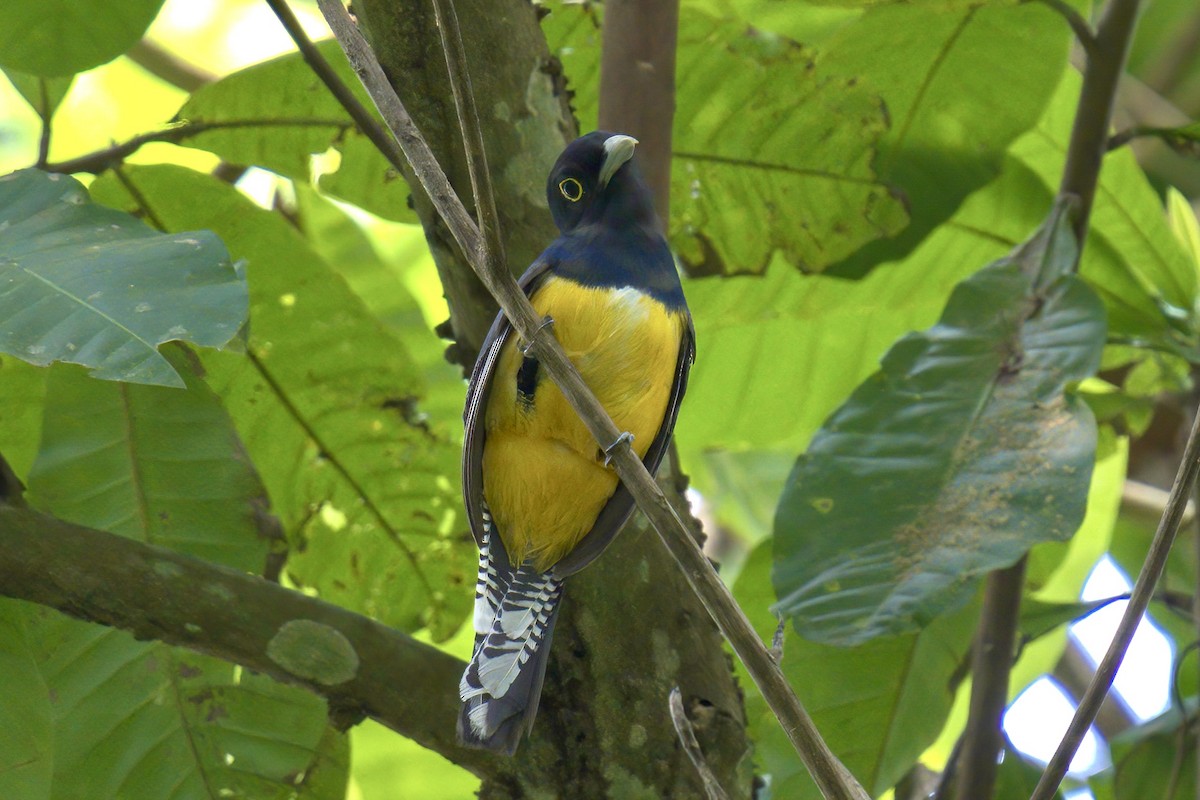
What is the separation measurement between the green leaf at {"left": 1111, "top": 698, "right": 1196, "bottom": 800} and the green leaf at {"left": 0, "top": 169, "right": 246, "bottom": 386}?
6.98 ft

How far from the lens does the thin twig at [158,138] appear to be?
261 centimetres

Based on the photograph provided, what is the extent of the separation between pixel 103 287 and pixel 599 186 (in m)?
0.95

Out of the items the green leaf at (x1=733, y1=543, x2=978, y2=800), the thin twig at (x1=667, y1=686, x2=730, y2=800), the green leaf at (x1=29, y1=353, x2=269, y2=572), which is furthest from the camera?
the green leaf at (x1=733, y1=543, x2=978, y2=800)

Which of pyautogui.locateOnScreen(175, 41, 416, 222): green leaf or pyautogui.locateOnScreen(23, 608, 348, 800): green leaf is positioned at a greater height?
pyautogui.locateOnScreen(175, 41, 416, 222): green leaf

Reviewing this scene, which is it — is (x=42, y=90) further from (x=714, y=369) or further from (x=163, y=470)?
(x=714, y=369)

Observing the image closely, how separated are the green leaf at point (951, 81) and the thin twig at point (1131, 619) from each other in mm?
1655

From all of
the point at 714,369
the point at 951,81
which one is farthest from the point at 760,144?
the point at 714,369

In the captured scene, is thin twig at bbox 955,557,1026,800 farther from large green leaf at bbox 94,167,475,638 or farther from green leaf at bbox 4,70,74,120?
green leaf at bbox 4,70,74,120

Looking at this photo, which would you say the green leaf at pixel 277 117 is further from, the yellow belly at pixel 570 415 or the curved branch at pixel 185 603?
the curved branch at pixel 185 603

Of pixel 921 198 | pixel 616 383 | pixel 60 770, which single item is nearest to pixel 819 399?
Answer: pixel 921 198

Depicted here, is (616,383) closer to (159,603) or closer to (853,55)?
(159,603)

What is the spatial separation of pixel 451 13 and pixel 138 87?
11.1 ft

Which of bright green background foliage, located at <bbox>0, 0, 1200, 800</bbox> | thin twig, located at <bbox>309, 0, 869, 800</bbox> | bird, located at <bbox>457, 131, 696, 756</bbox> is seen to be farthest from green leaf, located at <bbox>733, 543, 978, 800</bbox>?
thin twig, located at <bbox>309, 0, 869, 800</bbox>

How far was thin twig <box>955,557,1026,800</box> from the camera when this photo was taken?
2452 mm
